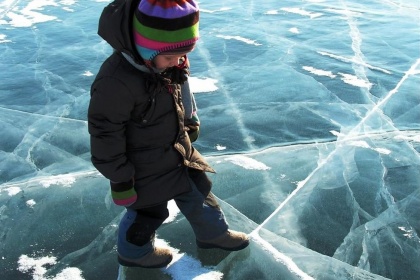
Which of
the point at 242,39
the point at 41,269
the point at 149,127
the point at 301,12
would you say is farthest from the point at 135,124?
the point at 301,12

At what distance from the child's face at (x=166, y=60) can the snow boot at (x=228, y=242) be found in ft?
2.50

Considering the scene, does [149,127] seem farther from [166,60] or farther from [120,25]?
[120,25]

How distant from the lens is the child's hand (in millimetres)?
1636

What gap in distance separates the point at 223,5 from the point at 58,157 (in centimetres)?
383

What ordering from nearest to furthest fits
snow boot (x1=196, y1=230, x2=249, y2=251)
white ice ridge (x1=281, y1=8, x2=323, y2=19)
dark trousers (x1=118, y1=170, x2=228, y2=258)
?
dark trousers (x1=118, y1=170, x2=228, y2=258) < snow boot (x1=196, y1=230, x2=249, y2=251) < white ice ridge (x1=281, y1=8, x2=323, y2=19)

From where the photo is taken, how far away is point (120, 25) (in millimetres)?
1398

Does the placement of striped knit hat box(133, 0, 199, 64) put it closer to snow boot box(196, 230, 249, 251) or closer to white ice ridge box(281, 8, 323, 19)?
snow boot box(196, 230, 249, 251)

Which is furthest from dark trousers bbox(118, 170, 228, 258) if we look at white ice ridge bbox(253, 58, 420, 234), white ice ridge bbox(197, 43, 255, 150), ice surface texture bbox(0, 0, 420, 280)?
white ice ridge bbox(197, 43, 255, 150)

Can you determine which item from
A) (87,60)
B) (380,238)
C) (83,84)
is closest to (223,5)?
(87,60)

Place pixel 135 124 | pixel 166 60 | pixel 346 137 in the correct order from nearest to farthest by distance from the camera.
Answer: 1. pixel 166 60
2. pixel 135 124
3. pixel 346 137

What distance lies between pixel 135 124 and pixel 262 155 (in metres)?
1.23

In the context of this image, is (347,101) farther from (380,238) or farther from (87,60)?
(87,60)

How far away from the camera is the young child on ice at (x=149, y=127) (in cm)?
140

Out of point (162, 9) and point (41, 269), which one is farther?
point (41, 269)
